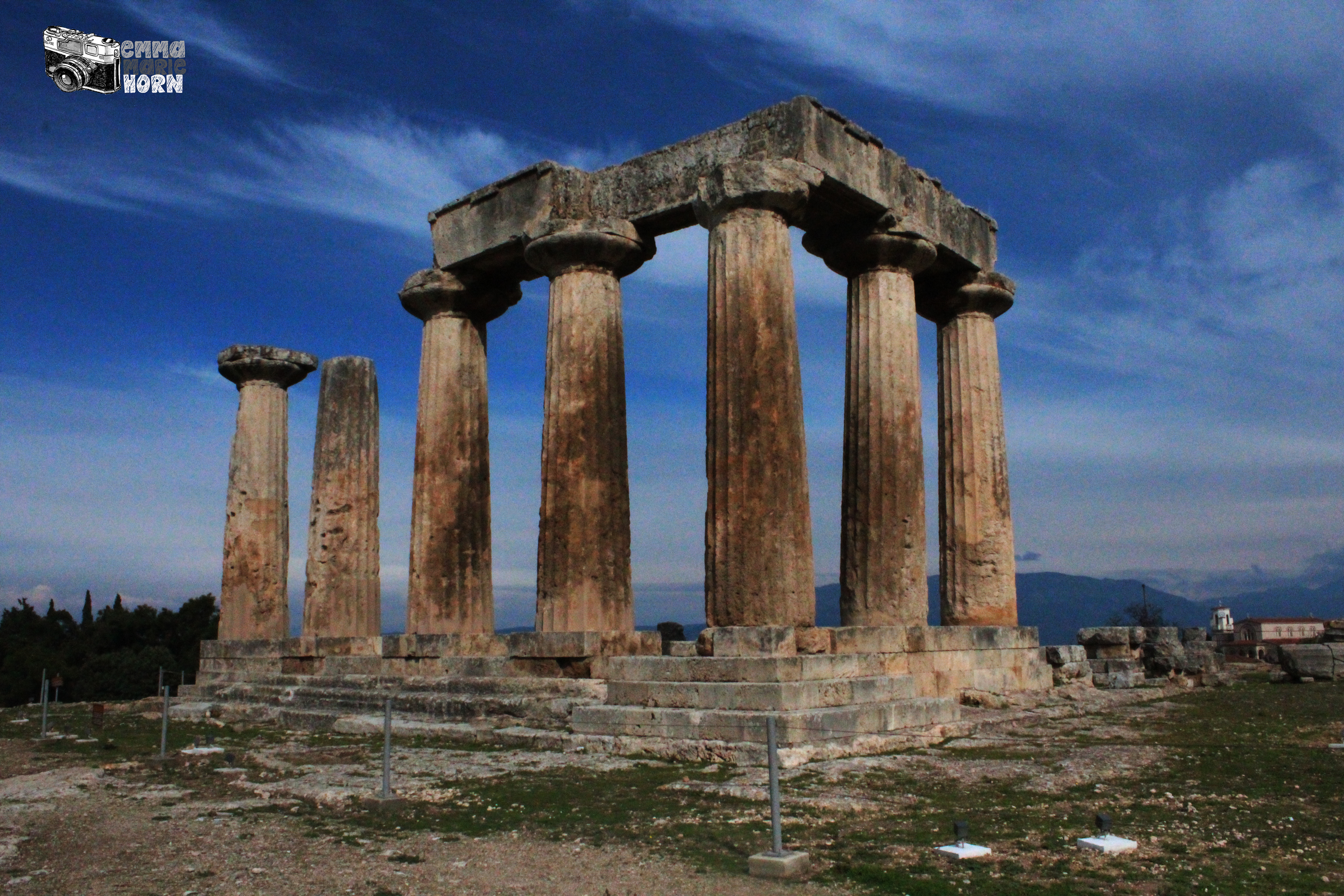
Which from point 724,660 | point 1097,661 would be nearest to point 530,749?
point 724,660

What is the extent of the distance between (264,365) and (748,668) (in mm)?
18717

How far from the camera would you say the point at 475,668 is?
62.4ft

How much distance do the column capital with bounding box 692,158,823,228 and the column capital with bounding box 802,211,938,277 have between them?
2229 millimetres

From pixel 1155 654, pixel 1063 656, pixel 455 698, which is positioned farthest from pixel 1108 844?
pixel 1155 654

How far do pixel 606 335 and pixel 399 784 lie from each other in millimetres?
8869

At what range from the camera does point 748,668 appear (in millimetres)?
13930

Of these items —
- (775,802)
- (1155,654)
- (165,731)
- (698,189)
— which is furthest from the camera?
(1155,654)

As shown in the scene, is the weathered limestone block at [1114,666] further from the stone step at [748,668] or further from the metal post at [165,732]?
the metal post at [165,732]

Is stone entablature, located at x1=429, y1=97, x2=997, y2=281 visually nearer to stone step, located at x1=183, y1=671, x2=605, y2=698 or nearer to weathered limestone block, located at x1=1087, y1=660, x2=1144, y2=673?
stone step, located at x1=183, y1=671, x2=605, y2=698

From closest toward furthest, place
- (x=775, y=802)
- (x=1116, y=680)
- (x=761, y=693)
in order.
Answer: (x=775, y=802), (x=761, y=693), (x=1116, y=680)

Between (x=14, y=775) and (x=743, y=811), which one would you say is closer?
(x=743, y=811)

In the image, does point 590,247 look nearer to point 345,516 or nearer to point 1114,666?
point 345,516

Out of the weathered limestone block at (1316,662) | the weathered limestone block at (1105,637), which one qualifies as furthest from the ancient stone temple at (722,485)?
the weathered limestone block at (1316,662)

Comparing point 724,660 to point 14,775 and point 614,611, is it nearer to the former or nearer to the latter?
point 614,611
